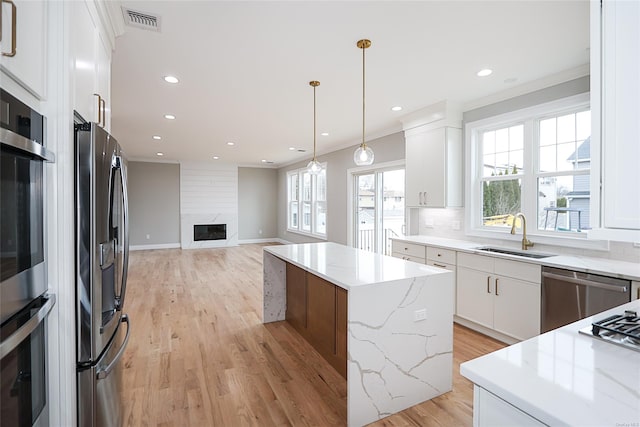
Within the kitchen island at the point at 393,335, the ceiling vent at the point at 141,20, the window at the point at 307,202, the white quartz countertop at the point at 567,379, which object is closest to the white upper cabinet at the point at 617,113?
the white quartz countertop at the point at 567,379

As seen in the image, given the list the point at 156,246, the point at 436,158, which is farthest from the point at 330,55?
the point at 156,246

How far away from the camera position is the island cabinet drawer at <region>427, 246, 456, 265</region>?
11.8ft

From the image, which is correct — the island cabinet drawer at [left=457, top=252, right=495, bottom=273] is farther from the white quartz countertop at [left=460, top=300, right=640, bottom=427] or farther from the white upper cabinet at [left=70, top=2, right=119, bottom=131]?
the white upper cabinet at [left=70, top=2, right=119, bottom=131]

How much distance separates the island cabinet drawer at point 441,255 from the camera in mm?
3591

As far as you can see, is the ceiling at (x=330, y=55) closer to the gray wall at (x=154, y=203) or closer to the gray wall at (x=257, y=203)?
the gray wall at (x=154, y=203)

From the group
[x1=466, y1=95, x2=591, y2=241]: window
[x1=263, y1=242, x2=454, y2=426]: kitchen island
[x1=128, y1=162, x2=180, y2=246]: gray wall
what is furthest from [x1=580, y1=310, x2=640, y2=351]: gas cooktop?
[x1=128, y1=162, x2=180, y2=246]: gray wall

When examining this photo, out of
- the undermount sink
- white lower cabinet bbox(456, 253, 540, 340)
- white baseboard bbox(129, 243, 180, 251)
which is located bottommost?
white baseboard bbox(129, 243, 180, 251)

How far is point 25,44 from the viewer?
3.31 feet

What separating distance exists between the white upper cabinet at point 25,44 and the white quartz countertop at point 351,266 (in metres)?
1.70

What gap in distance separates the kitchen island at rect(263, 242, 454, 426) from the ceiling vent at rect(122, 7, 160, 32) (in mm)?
2119

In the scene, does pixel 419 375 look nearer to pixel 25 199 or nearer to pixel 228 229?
pixel 25 199

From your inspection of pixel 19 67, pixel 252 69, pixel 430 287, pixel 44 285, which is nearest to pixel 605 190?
pixel 430 287

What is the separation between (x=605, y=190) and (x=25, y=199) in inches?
73.7

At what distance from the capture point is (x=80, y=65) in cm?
150
